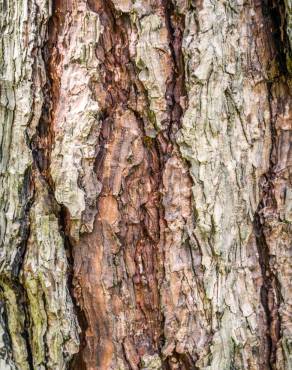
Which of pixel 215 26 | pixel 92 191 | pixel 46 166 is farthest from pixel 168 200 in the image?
pixel 215 26

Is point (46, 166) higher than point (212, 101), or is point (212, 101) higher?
point (212, 101)

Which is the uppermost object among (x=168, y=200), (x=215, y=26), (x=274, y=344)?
(x=215, y=26)

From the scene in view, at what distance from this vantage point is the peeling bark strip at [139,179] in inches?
41.3

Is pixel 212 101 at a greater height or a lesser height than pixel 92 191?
greater

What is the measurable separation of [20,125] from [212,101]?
0.42 metres

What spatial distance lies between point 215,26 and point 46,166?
479 mm

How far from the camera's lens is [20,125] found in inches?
41.9

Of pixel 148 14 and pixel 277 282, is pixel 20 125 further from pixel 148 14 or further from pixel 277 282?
pixel 277 282

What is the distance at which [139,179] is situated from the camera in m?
1.09

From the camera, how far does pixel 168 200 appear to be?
1.08 meters

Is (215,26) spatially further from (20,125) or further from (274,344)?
(274,344)

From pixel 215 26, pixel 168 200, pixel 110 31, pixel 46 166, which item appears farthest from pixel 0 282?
pixel 215 26

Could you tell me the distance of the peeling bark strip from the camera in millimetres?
1050

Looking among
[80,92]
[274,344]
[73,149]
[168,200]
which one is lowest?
[274,344]
